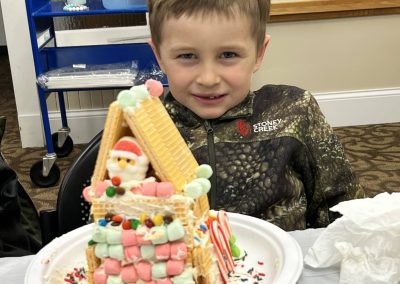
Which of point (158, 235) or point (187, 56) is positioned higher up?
point (187, 56)

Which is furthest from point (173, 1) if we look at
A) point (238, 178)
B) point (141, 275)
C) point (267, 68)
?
point (267, 68)

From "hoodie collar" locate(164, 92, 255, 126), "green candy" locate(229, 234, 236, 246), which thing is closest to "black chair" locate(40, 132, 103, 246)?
"hoodie collar" locate(164, 92, 255, 126)

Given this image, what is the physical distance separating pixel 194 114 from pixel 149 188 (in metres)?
0.53

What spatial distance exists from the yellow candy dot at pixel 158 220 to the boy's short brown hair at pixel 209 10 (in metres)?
0.45

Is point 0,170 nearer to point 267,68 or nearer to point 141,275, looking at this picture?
point 141,275

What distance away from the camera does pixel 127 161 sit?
1.82 ft

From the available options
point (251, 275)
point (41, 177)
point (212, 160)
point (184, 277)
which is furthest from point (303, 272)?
point (41, 177)

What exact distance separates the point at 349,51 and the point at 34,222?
222 centimetres

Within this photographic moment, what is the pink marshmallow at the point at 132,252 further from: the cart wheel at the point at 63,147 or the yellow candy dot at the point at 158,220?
the cart wheel at the point at 63,147

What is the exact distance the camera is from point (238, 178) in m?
1.05

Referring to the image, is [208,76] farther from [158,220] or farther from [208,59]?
[158,220]

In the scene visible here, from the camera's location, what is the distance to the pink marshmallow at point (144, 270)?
0.58 metres

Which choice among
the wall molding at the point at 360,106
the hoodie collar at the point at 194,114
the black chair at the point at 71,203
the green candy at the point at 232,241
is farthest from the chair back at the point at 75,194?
the wall molding at the point at 360,106

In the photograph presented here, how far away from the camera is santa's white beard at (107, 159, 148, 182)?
21.9 inches
